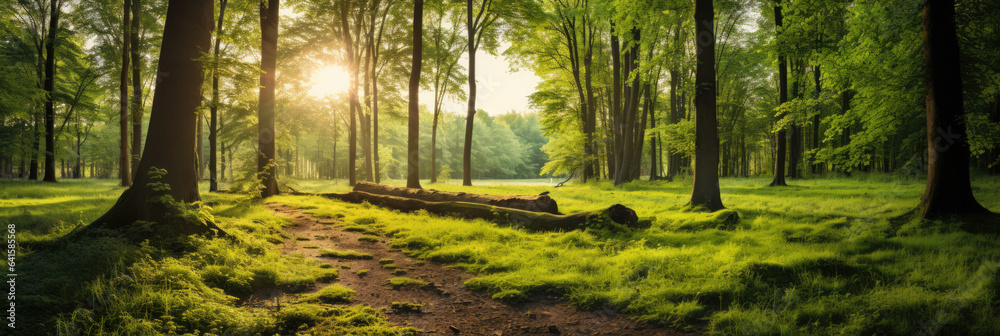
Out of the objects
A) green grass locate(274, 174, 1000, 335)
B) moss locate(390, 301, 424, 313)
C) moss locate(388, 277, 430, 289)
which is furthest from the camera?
moss locate(388, 277, 430, 289)

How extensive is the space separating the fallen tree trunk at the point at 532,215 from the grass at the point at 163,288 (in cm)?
423

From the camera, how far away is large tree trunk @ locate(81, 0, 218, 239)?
17.4 ft

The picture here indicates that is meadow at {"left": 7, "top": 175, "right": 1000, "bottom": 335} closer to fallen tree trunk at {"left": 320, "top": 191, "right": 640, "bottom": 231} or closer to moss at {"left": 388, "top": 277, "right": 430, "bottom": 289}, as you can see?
fallen tree trunk at {"left": 320, "top": 191, "right": 640, "bottom": 231}

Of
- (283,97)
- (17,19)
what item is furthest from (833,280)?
(17,19)

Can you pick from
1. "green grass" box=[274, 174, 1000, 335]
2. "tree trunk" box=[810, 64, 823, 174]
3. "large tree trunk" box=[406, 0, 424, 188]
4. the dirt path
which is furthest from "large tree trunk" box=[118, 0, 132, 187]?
"tree trunk" box=[810, 64, 823, 174]

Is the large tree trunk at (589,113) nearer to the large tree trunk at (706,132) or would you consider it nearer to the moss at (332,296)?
the large tree trunk at (706,132)

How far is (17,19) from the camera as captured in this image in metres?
19.9

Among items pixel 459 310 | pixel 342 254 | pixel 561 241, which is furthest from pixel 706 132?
pixel 342 254

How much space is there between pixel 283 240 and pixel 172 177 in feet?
6.08

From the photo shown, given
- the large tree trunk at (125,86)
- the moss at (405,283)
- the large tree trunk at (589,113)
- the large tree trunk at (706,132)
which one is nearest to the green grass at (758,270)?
the moss at (405,283)

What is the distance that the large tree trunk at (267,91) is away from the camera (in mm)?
12273

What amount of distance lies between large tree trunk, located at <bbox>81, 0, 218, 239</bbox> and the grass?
54cm

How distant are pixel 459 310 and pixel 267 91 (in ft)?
38.3

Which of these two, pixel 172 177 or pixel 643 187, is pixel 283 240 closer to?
pixel 172 177
